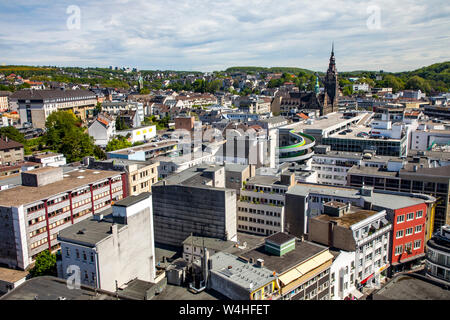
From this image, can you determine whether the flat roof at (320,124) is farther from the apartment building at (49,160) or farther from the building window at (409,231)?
the apartment building at (49,160)

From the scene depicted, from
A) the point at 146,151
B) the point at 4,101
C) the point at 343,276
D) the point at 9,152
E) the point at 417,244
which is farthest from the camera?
the point at 4,101

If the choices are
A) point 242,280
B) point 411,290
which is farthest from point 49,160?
point 411,290

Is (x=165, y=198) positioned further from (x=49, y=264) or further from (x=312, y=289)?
(x=312, y=289)

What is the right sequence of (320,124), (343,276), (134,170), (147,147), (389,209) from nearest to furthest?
(343,276)
(389,209)
(134,170)
(147,147)
(320,124)

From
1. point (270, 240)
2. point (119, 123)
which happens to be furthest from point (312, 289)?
point (119, 123)

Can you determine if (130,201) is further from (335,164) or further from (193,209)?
(335,164)

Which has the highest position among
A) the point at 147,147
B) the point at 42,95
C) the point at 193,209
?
the point at 42,95
